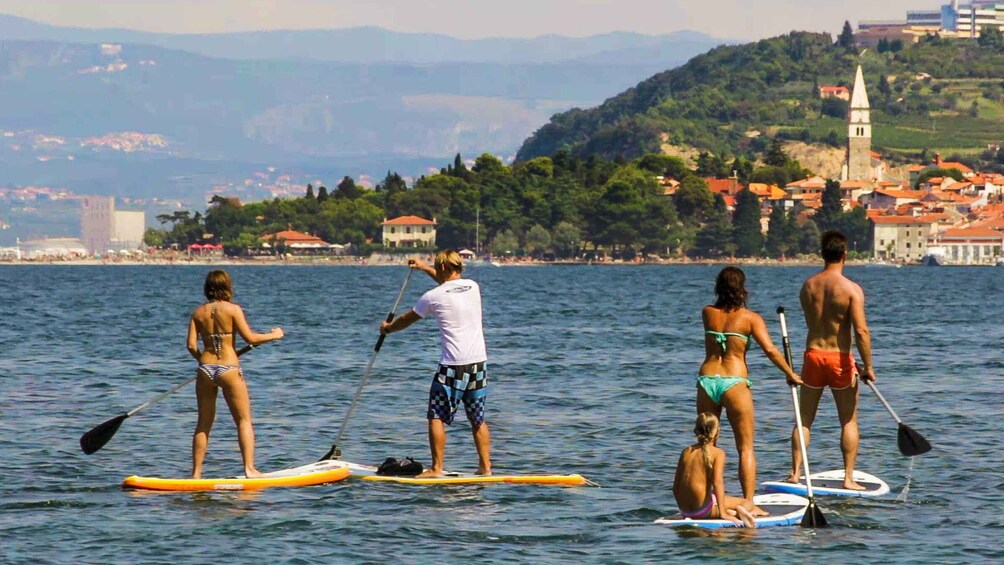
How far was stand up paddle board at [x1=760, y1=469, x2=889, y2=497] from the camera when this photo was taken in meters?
16.5

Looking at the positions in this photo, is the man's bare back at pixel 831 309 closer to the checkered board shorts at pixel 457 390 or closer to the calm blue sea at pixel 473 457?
the calm blue sea at pixel 473 457

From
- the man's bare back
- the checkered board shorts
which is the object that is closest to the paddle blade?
the man's bare back

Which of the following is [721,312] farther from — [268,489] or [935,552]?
[268,489]

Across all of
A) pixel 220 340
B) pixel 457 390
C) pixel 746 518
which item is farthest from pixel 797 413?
pixel 220 340

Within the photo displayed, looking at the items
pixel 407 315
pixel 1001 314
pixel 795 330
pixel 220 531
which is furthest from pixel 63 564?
pixel 1001 314

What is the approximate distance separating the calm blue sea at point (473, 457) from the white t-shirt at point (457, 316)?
1.43 meters

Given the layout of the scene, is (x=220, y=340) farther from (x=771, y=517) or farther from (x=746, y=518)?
(x=771, y=517)

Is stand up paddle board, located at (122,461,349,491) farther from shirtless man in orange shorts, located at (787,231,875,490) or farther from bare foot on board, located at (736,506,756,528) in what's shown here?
shirtless man in orange shorts, located at (787,231,875,490)

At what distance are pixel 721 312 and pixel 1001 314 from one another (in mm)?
56917

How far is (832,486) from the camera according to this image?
669 inches

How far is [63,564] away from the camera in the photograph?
45.5ft

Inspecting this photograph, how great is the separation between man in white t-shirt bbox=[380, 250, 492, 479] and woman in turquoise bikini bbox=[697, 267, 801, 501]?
259 centimetres

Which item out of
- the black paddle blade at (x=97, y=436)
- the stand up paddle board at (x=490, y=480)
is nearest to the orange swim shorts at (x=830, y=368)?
the stand up paddle board at (x=490, y=480)

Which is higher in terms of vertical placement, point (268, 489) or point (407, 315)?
point (407, 315)
